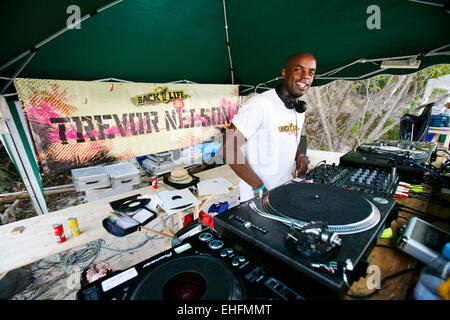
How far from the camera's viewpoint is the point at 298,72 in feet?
5.19

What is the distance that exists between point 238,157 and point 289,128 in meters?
0.60

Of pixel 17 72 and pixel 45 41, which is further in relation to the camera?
pixel 17 72

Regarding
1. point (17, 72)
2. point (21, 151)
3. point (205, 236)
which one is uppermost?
point (17, 72)

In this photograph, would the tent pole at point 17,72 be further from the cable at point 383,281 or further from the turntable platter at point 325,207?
the cable at point 383,281

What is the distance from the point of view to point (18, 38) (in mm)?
1817

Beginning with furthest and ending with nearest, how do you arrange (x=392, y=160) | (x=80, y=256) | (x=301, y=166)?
(x=80, y=256) → (x=301, y=166) → (x=392, y=160)

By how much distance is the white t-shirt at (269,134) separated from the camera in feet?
5.30

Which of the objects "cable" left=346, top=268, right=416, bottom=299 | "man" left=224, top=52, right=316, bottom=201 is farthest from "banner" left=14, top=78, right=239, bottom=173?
"cable" left=346, top=268, right=416, bottom=299

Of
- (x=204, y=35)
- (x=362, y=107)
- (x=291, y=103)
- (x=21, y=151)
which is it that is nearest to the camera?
(x=291, y=103)

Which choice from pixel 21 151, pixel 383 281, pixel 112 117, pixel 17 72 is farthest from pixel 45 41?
pixel 383 281

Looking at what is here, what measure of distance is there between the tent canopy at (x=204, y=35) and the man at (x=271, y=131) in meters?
1.01

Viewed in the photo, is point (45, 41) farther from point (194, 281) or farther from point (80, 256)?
point (80, 256)

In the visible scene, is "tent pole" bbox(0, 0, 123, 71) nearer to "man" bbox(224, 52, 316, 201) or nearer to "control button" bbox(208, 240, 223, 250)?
"man" bbox(224, 52, 316, 201)

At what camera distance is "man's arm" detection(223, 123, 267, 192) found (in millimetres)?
1557
